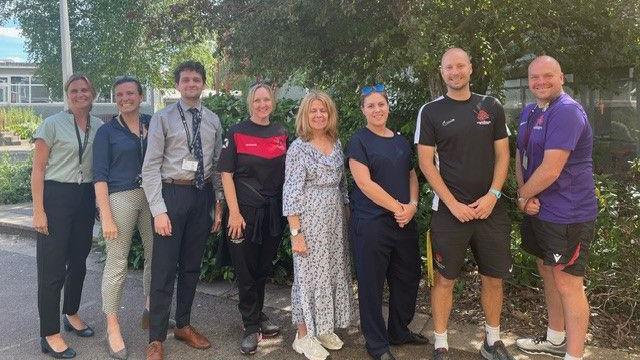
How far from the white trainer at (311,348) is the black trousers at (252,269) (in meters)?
0.38

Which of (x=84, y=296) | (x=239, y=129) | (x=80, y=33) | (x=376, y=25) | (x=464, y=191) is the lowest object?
(x=84, y=296)

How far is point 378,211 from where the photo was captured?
356cm

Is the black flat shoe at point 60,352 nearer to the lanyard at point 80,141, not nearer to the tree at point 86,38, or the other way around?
the lanyard at point 80,141

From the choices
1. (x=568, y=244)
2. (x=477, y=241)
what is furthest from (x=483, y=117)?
(x=568, y=244)

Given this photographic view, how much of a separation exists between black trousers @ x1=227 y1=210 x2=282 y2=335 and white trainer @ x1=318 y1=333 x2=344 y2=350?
0.50 m

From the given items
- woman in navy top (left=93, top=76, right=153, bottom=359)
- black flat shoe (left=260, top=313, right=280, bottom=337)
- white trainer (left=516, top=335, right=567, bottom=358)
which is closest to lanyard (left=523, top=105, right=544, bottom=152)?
white trainer (left=516, top=335, right=567, bottom=358)

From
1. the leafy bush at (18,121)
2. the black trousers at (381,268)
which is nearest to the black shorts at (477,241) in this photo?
the black trousers at (381,268)

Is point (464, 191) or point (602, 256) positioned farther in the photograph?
point (602, 256)

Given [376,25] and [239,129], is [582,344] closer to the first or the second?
[239,129]

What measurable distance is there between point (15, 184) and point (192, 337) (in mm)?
8533

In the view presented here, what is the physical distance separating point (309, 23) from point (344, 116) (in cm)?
98

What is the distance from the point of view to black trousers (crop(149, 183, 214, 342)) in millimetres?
3762

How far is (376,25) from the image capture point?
5.02 m

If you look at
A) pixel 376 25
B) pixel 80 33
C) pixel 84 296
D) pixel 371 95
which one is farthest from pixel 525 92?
pixel 80 33
